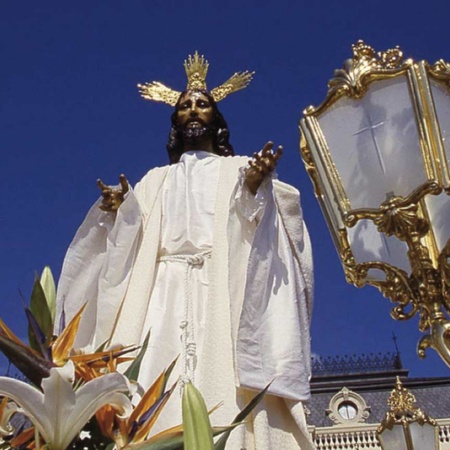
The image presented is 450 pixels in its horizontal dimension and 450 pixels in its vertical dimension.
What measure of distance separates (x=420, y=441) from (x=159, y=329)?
168 centimetres

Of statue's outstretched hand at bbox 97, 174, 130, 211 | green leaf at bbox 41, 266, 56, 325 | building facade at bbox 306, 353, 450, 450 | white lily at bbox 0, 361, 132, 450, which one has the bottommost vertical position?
white lily at bbox 0, 361, 132, 450

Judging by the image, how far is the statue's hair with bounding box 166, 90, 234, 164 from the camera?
4.48 m

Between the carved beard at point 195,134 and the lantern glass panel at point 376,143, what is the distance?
4.46ft

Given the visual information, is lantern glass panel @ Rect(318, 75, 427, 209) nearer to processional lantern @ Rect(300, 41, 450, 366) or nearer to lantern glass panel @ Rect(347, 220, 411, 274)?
processional lantern @ Rect(300, 41, 450, 366)

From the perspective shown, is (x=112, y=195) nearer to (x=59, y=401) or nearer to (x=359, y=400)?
(x=59, y=401)

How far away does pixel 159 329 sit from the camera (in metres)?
3.32

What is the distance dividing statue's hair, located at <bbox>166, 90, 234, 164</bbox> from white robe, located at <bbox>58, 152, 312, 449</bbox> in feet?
1.28

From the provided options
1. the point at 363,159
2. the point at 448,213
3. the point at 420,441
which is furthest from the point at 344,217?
the point at 420,441

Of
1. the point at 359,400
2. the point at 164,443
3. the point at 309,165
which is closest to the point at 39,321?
the point at 164,443

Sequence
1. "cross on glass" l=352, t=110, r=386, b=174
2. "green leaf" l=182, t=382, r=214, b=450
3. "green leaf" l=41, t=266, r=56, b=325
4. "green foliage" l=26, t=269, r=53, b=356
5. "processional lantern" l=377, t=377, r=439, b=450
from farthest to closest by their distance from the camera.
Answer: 1. "processional lantern" l=377, t=377, r=439, b=450
2. "cross on glass" l=352, t=110, r=386, b=174
3. "green leaf" l=41, t=266, r=56, b=325
4. "green foliage" l=26, t=269, r=53, b=356
5. "green leaf" l=182, t=382, r=214, b=450

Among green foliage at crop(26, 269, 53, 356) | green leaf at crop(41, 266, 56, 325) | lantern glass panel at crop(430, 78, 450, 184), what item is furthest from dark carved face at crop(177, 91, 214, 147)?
green foliage at crop(26, 269, 53, 356)

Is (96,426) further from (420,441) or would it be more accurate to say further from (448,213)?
(420,441)

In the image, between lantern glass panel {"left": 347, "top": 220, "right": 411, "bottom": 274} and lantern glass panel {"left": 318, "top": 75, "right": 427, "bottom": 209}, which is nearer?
lantern glass panel {"left": 318, "top": 75, "right": 427, "bottom": 209}

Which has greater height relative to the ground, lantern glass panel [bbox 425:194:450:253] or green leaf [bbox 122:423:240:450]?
lantern glass panel [bbox 425:194:450:253]
